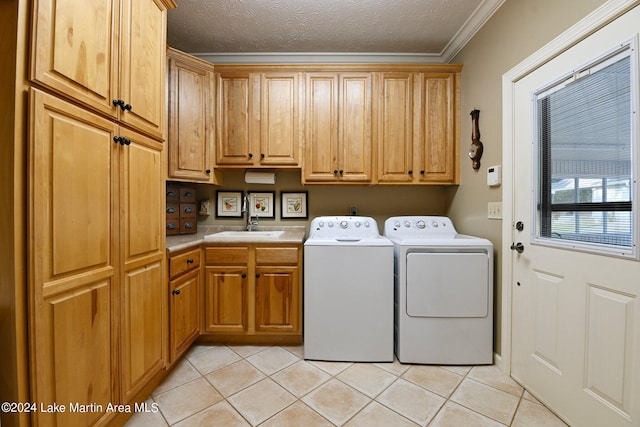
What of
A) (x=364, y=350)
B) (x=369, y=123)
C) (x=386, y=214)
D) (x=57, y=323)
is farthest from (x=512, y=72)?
(x=57, y=323)

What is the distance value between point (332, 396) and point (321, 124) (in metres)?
2.04

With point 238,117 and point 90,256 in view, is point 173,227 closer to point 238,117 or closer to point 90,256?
point 238,117

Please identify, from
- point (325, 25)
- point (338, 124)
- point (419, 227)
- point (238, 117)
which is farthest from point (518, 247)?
point (238, 117)

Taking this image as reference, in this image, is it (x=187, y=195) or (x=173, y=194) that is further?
(x=187, y=195)

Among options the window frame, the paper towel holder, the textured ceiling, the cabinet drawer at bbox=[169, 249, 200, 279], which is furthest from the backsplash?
the textured ceiling

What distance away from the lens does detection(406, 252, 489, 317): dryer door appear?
175 cm

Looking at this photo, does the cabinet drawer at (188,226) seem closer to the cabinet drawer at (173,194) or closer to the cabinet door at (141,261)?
the cabinet drawer at (173,194)

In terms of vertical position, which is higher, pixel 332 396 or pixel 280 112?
pixel 280 112

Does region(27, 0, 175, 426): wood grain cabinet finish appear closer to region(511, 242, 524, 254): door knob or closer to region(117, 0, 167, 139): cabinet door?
region(117, 0, 167, 139): cabinet door

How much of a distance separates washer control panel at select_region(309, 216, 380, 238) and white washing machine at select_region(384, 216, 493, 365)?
49 cm

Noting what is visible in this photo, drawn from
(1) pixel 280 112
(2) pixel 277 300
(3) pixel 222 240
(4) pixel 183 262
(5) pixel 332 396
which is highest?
(1) pixel 280 112

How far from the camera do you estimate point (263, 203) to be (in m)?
2.57

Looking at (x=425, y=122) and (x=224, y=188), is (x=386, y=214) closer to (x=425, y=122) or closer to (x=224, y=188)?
(x=425, y=122)

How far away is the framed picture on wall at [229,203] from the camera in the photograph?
2574 millimetres
